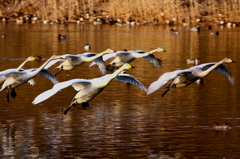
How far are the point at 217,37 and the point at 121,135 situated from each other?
26.5 m

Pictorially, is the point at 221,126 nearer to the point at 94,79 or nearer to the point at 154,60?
the point at 94,79

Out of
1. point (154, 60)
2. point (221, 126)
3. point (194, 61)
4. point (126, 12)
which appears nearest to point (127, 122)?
point (221, 126)

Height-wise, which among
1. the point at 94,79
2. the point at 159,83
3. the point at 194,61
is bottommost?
the point at 194,61

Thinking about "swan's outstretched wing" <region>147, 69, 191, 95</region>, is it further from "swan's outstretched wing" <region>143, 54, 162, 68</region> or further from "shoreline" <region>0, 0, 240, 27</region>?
"shoreline" <region>0, 0, 240, 27</region>

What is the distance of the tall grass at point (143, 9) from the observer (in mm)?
43438

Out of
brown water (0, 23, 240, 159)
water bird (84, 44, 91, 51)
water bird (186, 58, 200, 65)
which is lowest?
brown water (0, 23, 240, 159)

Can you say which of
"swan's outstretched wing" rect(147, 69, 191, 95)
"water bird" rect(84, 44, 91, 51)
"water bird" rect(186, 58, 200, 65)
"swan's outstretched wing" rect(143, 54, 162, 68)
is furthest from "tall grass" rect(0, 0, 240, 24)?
"swan's outstretched wing" rect(147, 69, 191, 95)

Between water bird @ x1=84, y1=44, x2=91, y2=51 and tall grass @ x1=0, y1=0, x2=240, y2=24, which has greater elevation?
tall grass @ x1=0, y1=0, x2=240, y2=24

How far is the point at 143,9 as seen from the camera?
44.5 m

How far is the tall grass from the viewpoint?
1710 inches

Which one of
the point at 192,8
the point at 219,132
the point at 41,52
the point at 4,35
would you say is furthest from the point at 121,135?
the point at 192,8

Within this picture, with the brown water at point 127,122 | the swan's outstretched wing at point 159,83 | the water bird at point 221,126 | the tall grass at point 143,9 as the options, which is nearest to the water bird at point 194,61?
the brown water at point 127,122

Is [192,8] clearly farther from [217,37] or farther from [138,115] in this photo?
[138,115]

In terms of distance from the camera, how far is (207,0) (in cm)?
4603
